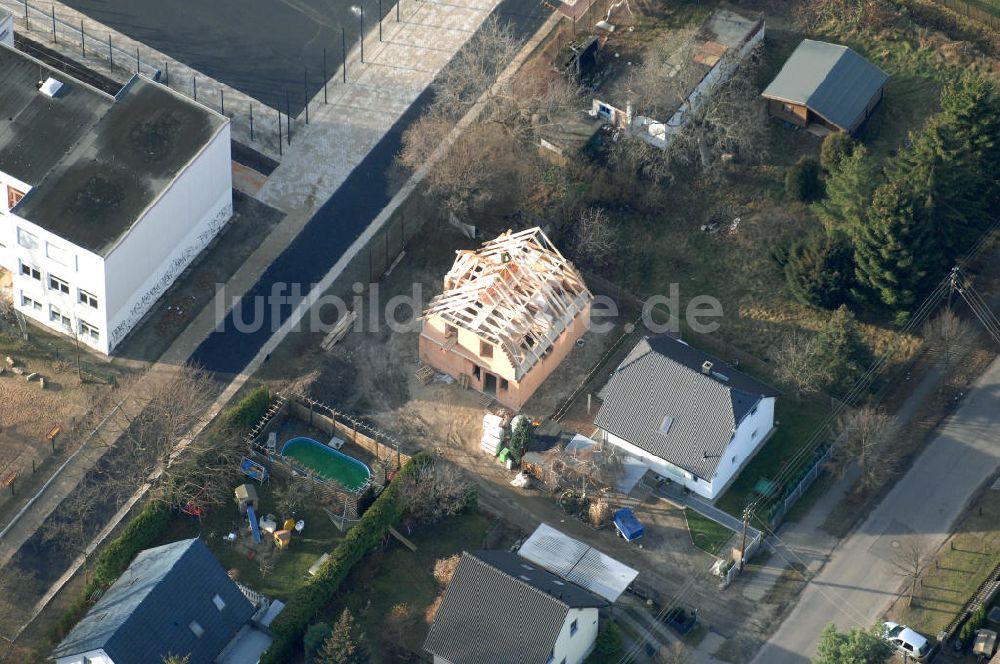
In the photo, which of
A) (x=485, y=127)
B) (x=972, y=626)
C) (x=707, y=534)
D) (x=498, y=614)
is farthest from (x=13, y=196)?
(x=972, y=626)

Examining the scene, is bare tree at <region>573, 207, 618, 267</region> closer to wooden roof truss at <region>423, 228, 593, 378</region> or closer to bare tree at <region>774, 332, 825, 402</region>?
wooden roof truss at <region>423, 228, 593, 378</region>

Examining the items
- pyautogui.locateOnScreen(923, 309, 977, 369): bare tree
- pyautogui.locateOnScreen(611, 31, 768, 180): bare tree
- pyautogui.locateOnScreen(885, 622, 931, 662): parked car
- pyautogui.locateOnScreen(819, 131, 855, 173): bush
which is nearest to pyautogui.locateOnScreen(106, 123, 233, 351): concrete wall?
pyautogui.locateOnScreen(611, 31, 768, 180): bare tree

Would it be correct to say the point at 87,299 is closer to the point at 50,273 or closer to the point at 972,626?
the point at 50,273

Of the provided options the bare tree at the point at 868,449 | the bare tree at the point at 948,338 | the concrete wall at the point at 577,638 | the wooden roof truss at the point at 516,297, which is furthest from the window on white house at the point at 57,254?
the bare tree at the point at 948,338

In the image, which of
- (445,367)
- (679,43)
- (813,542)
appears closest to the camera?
(813,542)

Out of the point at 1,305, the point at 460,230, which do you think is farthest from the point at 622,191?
the point at 1,305

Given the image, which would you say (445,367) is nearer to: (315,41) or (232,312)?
(232,312)

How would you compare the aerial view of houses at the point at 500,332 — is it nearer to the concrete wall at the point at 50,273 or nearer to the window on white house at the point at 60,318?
the concrete wall at the point at 50,273
